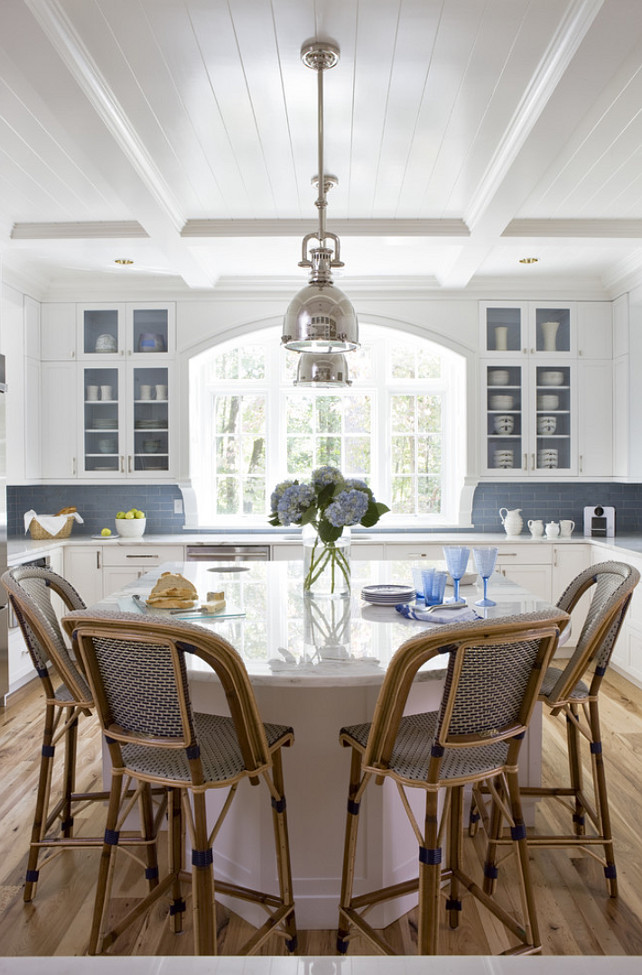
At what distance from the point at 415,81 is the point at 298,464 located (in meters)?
3.47

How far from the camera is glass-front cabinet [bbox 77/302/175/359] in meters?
5.25

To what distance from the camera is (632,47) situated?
7.09 feet

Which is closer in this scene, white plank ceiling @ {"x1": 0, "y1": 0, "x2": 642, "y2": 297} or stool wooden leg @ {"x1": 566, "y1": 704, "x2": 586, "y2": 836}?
white plank ceiling @ {"x1": 0, "y1": 0, "x2": 642, "y2": 297}

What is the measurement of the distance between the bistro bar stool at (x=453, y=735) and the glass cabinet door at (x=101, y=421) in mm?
3828

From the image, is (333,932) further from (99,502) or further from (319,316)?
(99,502)

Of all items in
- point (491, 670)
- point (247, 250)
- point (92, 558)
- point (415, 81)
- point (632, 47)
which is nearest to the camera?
point (491, 670)

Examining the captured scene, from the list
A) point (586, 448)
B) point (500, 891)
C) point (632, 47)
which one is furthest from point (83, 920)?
point (586, 448)

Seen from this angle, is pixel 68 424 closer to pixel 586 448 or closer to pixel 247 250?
pixel 247 250

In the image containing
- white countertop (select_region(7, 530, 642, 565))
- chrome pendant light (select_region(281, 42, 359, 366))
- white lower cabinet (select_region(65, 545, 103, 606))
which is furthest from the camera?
white lower cabinet (select_region(65, 545, 103, 606))

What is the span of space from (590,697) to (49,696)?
1.67 m

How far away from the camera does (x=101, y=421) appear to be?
5.28 m

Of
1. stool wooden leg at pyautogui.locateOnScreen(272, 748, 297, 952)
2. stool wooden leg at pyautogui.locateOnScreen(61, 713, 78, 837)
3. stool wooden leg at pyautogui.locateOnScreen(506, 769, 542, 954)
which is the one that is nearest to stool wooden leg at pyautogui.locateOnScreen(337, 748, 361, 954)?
stool wooden leg at pyautogui.locateOnScreen(272, 748, 297, 952)

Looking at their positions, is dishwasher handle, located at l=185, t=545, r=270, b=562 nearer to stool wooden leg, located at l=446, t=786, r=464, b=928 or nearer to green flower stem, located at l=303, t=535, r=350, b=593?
green flower stem, located at l=303, t=535, r=350, b=593

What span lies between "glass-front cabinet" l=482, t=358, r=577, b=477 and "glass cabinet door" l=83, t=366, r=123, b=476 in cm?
266
